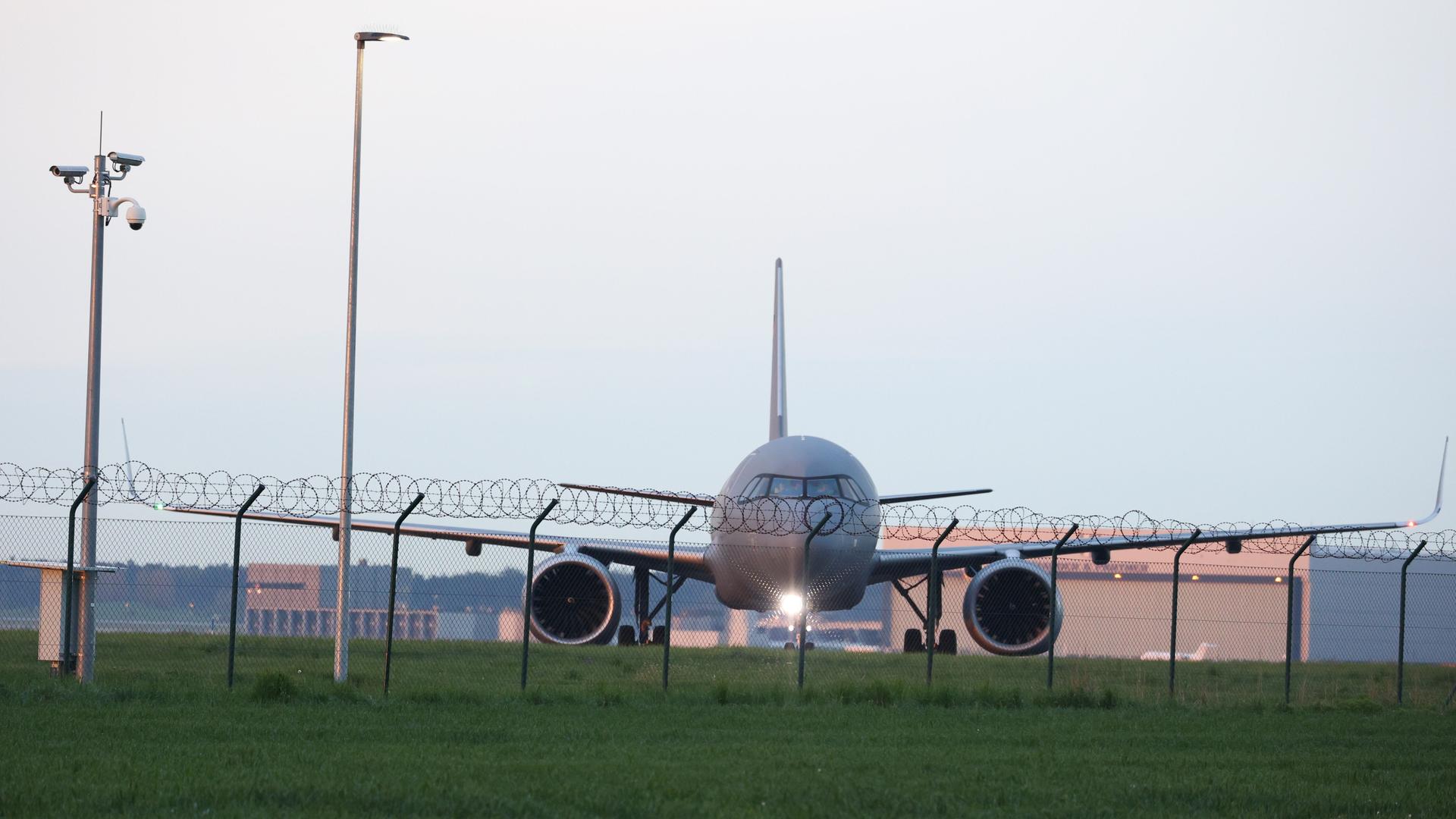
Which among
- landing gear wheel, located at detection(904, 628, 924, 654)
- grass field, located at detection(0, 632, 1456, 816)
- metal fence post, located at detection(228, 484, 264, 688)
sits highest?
metal fence post, located at detection(228, 484, 264, 688)

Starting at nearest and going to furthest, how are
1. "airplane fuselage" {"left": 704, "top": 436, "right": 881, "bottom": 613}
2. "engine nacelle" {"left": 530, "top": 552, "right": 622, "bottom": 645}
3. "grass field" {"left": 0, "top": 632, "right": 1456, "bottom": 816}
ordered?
"grass field" {"left": 0, "top": 632, "right": 1456, "bottom": 816}
"airplane fuselage" {"left": 704, "top": 436, "right": 881, "bottom": 613}
"engine nacelle" {"left": 530, "top": 552, "right": 622, "bottom": 645}

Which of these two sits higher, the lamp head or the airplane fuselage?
the lamp head

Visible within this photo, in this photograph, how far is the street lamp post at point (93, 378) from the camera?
1684 cm

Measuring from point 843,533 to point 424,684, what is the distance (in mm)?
8514

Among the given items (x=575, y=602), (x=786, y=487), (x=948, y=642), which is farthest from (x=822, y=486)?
(x=948, y=642)

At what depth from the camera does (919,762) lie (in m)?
11.2

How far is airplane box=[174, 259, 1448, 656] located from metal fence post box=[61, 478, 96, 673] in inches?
230

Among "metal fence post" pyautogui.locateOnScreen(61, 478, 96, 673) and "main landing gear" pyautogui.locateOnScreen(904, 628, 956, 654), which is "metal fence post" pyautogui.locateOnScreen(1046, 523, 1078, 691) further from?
"metal fence post" pyautogui.locateOnScreen(61, 478, 96, 673)

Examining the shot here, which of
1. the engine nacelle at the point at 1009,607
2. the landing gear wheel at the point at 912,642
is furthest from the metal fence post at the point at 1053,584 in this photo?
the landing gear wheel at the point at 912,642

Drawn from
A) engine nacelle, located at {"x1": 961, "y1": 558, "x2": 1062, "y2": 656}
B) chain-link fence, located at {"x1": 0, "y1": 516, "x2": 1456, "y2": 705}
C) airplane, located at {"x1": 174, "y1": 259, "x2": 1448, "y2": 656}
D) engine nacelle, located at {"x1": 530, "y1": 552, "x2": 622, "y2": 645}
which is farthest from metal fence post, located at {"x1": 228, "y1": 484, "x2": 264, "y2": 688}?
engine nacelle, located at {"x1": 961, "y1": 558, "x2": 1062, "y2": 656}

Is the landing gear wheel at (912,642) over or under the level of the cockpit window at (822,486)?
under

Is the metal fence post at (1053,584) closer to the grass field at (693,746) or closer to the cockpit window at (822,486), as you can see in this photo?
the grass field at (693,746)

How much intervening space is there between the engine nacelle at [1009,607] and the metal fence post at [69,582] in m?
13.3

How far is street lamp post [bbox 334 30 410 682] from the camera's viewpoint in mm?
18016
